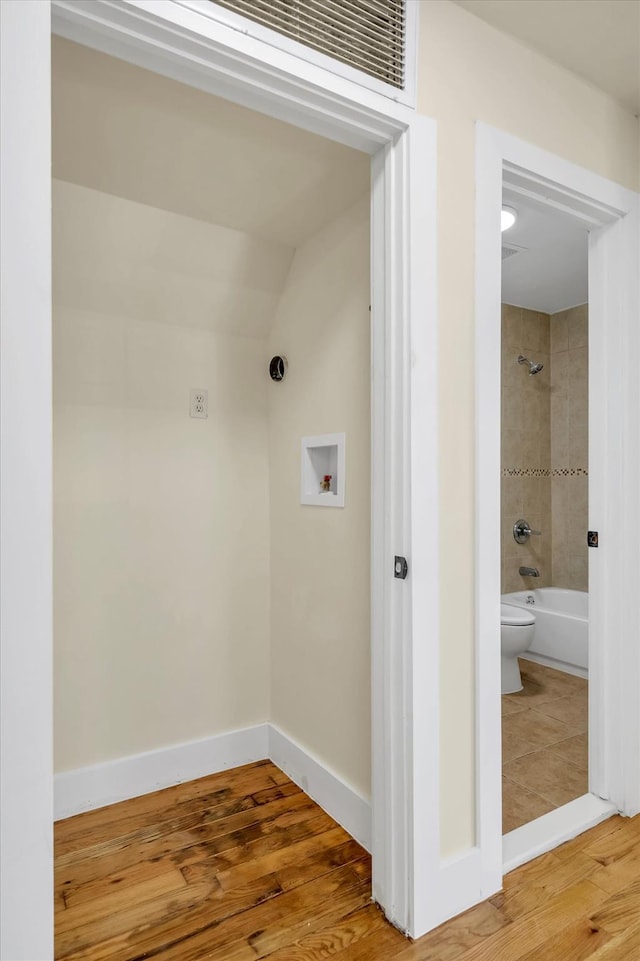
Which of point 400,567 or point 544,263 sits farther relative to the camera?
point 544,263

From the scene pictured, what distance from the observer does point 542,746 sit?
2508 millimetres

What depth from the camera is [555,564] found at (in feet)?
13.9

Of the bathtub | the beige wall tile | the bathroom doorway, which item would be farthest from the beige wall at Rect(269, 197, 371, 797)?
the beige wall tile

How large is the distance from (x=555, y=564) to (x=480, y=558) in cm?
304

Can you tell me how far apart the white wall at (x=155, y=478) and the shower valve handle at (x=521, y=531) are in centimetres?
234

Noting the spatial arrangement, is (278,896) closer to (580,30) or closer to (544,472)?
(580,30)

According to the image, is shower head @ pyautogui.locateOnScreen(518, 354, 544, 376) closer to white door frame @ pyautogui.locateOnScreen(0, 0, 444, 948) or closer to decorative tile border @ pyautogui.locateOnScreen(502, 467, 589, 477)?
decorative tile border @ pyautogui.locateOnScreen(502, 467, 589, 477)

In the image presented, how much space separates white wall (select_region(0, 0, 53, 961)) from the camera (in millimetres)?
904

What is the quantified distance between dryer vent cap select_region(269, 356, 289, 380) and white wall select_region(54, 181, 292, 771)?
10 cm

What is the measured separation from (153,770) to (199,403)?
1428 mm

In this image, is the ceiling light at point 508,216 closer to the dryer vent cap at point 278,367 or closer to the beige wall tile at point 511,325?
the dryer vent cap at point 278,367

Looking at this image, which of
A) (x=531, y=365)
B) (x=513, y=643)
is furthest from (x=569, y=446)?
(x=513, y=643)

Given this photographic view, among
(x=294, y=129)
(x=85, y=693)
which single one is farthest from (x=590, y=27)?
(x=85, y=693)

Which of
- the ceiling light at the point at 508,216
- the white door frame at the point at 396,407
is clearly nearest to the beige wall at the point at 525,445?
the ceiling light at the point at 508,216
